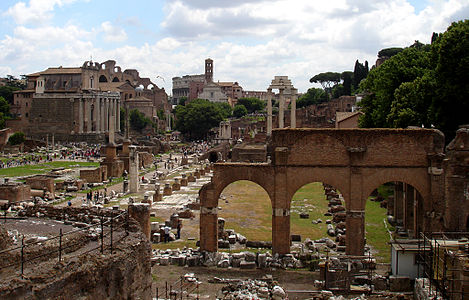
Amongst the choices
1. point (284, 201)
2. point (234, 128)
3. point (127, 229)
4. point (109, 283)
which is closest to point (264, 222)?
point (284, 201)

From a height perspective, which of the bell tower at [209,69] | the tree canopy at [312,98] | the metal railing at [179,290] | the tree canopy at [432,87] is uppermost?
the bell tower at [209,69]

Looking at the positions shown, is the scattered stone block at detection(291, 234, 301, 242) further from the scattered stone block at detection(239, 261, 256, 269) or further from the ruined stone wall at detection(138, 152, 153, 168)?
the ruined stone wall at detection(138, 152, 153, 168)

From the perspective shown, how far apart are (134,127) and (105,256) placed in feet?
331

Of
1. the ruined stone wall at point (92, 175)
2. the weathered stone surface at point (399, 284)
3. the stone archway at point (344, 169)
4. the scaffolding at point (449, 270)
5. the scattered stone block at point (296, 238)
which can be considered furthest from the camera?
the ruined stone wall at point (92, 175)

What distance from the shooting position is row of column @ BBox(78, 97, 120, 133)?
9762cm

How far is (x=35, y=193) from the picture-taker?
1481 inches

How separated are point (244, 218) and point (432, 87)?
13570mm

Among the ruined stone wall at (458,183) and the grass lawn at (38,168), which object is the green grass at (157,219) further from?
the grass lawn at (38,168)

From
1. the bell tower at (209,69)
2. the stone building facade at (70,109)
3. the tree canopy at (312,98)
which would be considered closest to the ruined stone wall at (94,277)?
the stone building facade at (70,109)

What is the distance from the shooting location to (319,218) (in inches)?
1228

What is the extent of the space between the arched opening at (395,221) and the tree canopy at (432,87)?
5178 mm

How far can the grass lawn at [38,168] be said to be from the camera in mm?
52188

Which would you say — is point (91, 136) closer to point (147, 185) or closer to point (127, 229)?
point (147, 185)

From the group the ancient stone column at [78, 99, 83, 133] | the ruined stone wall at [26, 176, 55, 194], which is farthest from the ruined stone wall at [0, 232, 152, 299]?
the ancient stone column at [78, 99, 83, 133]
